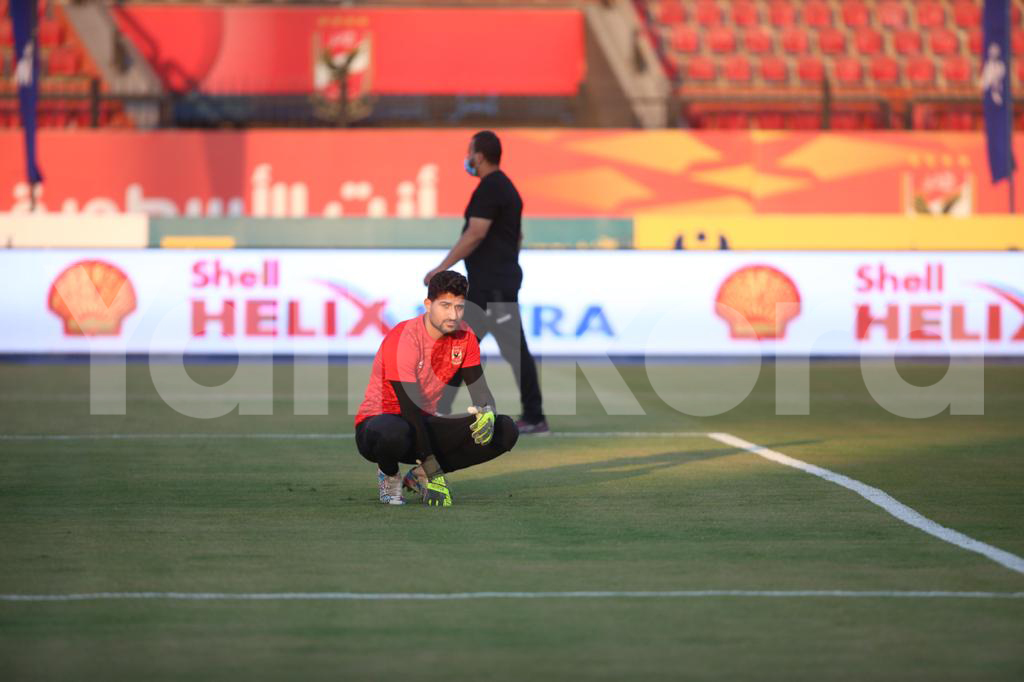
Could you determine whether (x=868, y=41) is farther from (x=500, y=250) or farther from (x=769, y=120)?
(x=500, y=250)

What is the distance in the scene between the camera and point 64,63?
84.4 ft

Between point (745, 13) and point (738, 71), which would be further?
point (745, 13)

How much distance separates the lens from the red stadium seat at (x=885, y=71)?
26.8m

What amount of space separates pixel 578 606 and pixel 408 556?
1076mm

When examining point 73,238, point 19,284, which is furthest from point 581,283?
point 73,238

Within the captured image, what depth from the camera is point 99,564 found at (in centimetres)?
601

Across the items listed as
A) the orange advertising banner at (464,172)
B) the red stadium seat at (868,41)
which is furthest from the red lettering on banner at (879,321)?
the red stadium seat at (868,41)

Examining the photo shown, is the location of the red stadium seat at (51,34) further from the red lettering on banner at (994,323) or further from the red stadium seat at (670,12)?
the red lettering on banner at (994,323)

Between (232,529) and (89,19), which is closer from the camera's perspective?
(232,529)

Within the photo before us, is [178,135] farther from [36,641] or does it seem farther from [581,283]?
[36,641]

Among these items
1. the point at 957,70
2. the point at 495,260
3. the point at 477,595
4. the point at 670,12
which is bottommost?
the point at 477,595

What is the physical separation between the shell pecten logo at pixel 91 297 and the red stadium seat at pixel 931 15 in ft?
56.7

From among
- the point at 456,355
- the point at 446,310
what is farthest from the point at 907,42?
the point at 446,310

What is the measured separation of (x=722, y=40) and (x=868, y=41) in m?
2.66
